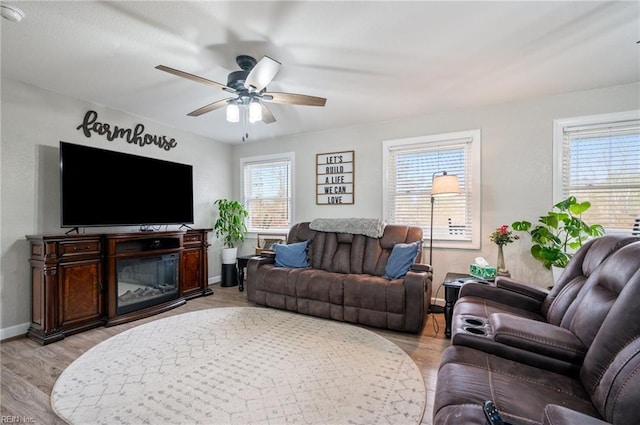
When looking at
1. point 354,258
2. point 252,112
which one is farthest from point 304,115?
point 354,258

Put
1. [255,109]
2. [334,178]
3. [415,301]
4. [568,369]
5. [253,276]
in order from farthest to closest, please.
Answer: [334,178], [253,276], [415,301], [255,109], [568,369]

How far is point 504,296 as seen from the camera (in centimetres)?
224

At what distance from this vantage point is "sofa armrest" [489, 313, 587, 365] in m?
1.33

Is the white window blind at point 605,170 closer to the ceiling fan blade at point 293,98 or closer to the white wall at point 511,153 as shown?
the white wall at point 511,153

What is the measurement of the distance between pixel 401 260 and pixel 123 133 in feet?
12.8

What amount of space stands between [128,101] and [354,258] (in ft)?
11.0

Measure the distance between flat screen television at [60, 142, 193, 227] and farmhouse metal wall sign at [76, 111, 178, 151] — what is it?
0.45 metres

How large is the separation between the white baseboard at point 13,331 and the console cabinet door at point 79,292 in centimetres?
46

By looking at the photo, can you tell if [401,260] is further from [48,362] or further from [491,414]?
[48,362]

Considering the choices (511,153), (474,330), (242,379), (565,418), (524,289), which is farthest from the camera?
(511,153)

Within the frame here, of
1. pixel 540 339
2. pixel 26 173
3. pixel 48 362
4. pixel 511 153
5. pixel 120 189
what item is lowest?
pixel 48 362

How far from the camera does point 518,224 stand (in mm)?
3217

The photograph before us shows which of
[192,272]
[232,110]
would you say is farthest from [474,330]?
[192,272]

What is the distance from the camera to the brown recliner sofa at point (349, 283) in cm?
295
